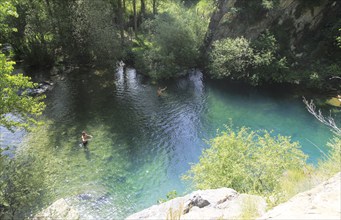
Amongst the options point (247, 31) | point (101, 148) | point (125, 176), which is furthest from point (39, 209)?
point (247, 31)

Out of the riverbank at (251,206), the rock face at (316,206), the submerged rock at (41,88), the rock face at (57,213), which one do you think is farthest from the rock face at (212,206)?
the submerged rock at (41,88)

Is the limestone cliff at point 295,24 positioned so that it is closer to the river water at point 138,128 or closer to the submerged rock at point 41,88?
the river water at point 138,128

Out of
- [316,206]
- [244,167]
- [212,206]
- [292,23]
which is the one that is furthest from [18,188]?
[292,23]

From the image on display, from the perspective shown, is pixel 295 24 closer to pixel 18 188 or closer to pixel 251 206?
pixel 251 206

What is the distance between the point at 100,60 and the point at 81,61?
4139 mm

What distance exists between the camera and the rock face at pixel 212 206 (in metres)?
8.87

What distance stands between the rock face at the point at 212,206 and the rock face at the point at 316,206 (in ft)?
3.86

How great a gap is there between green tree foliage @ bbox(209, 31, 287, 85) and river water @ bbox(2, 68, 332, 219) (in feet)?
5.36

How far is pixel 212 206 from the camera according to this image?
10000mm

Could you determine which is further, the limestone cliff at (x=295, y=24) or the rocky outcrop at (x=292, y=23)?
the rocky outcrop at (x=292, y=23)

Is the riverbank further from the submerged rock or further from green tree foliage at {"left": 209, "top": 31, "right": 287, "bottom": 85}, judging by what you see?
the submerged rock

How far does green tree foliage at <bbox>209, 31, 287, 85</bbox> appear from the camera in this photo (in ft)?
107

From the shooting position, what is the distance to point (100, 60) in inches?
1438

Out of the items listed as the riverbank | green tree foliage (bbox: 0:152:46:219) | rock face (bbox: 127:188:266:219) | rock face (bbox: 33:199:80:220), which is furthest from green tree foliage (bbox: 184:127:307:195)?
green tree foliage (bbox: 0:152:46:219)
